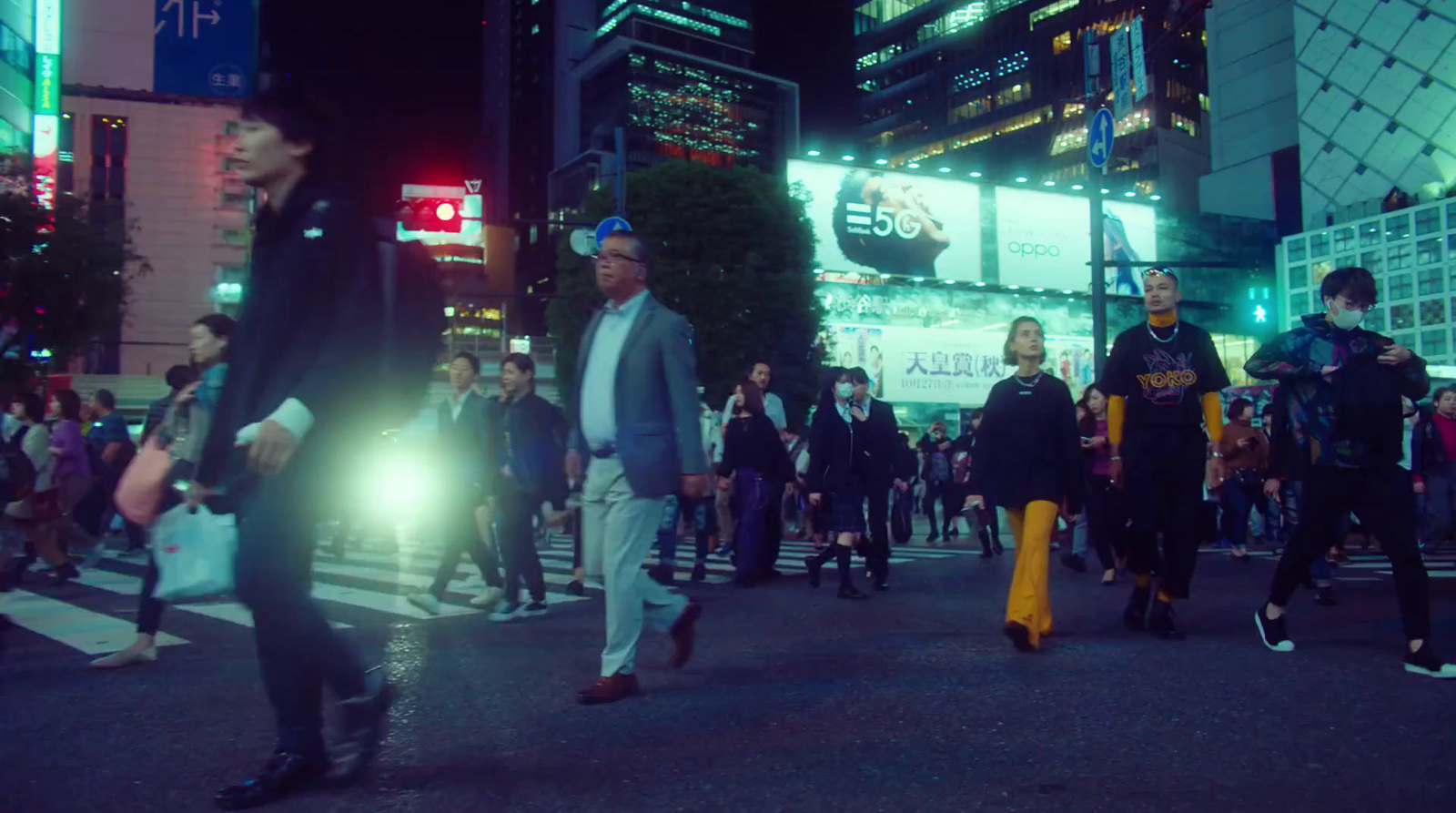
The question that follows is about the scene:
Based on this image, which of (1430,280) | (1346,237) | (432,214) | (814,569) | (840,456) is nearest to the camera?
(840,456)

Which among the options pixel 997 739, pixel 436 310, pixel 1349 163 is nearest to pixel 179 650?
pixel 436 310

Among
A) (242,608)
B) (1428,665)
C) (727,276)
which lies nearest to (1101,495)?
(1428,665)

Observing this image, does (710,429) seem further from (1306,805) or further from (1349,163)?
(1349,163)

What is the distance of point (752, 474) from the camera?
9.48 m

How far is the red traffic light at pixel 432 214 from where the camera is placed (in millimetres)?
15219

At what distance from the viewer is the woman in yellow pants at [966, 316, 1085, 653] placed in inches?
210

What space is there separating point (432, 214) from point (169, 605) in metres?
9.62

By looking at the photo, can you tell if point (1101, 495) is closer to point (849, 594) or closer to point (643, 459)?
point (849, 594)

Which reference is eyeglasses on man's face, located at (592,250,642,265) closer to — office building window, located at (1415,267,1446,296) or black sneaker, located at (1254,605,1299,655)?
black sneaker, located at (1254,605,1299,655)

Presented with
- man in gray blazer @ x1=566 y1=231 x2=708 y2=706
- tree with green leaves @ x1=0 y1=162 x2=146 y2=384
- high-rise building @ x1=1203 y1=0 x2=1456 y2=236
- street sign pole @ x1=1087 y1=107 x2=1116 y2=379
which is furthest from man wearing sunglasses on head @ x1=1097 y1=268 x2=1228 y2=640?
high-rise building @ x1=1203 y1=0 x2=1456 y2=236

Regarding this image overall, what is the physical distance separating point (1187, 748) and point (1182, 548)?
96.1 inches

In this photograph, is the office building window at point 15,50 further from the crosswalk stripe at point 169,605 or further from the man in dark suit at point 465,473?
the man in dark suit at point 465,473

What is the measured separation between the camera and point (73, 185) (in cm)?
5703

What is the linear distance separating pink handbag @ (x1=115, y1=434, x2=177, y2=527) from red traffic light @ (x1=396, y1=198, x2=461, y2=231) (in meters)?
11.4
